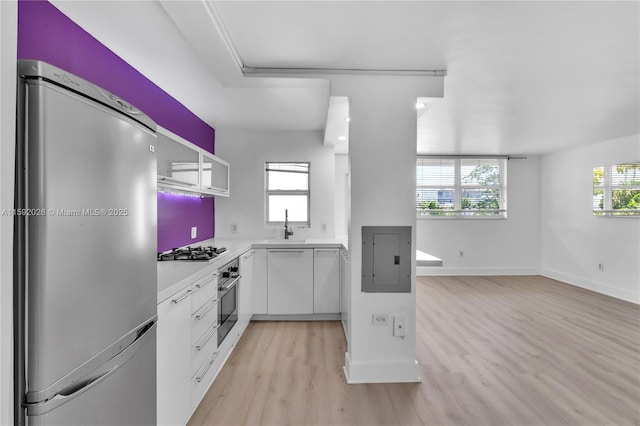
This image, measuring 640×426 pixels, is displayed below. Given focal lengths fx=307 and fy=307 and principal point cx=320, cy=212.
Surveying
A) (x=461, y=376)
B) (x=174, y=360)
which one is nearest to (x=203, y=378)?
(x=174, y=360)

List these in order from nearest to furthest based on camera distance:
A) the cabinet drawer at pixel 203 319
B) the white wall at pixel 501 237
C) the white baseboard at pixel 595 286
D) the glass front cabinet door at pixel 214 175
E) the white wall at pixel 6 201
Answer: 1. the white wall at pixel 6 201
2. the cabinet drawer at pixel 203 319
3. the glass front cabinet door at pixel 214 175
4. the white baseboard at pixel 595 286
5. the white wall at pixel 501 237

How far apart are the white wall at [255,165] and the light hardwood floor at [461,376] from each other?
1361 millimetres

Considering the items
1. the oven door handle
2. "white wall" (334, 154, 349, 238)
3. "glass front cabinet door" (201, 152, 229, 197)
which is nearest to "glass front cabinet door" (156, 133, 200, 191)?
"glass front cabinet door" (201, 152, 229, 197)

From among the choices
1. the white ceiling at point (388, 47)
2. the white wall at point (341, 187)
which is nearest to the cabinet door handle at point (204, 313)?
the white ceiling at point (388, 47)

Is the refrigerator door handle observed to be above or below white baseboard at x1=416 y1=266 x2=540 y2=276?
above

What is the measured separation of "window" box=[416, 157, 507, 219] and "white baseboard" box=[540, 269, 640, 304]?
4.73ft

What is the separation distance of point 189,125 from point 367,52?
219 cm

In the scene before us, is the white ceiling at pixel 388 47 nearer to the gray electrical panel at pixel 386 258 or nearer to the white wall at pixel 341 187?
the gray electrical panel at pixel 386 258

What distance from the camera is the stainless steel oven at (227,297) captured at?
2467mm

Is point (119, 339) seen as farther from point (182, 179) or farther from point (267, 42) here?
point (267, 42)

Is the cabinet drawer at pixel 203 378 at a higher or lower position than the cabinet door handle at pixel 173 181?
lower

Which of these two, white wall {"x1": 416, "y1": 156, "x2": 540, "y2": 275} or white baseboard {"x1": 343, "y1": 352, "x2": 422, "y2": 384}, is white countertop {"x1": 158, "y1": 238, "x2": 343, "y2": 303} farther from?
white wall {"x1": 416, "y1": 156, "x2": 540, "y2": 275}

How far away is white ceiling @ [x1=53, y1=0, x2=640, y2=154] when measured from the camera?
5.46 ft

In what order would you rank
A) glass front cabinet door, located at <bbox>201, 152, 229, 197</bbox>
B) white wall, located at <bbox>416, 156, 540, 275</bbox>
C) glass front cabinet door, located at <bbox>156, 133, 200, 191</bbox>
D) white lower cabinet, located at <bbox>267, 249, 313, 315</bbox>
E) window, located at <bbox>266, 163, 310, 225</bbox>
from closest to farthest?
glass front cabinet door, located at <bbox>156, 133, 200, 191</bbox>, glass front cabinet door, located at <bbox>201, 152, 229, 197</bbox>, white lower cabinet, located at <bbox>267, 249, 313, 315</bbox>, window, located at <bbox>266, 163, 310, 225</bbox>, white wall, located at <bbox>416, 156, 540, 275</bbox>
